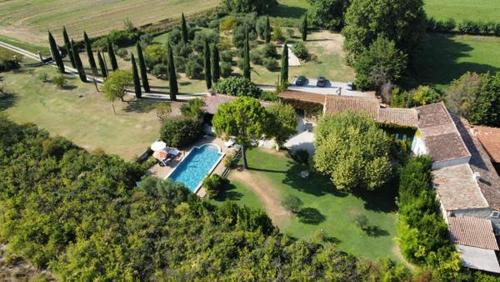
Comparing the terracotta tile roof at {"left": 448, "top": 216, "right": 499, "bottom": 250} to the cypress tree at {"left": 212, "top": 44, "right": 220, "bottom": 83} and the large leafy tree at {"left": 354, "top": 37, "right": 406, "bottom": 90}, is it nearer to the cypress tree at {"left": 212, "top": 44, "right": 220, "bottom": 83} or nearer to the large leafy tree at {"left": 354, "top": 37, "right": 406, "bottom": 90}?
the large leafy tree at {"left": 354, "top": 37, "right": 406, "bottom": 90}

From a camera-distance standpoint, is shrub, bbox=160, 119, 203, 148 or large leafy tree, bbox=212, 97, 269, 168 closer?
large leafy tree, bbox=212, 97, 269, 168

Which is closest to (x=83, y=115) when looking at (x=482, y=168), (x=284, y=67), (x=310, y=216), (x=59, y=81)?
(x=59, y=81)

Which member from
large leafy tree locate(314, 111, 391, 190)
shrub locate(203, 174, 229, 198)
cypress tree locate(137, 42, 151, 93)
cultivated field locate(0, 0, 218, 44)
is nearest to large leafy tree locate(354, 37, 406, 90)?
large leafy tree locate(314, 111, 391, 190)

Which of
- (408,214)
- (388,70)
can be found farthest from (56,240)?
(388,70)

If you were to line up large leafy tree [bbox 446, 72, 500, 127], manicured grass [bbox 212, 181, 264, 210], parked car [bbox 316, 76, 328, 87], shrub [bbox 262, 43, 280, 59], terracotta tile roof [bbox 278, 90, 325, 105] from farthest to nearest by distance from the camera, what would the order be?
shrub [bbox 262, 43, 280, 59] → parked car [bbox 316, 76, 328, 87] → terracotta tile roof [bbox 278, 90, 325, 105] → large leafy tree [bbox 446, 72, 500, 127] → manicured grass [bbox 212, 181, 264, 210]

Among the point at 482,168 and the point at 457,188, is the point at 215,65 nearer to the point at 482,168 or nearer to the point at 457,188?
the point at 457,188
